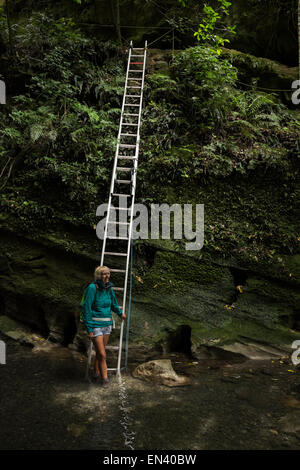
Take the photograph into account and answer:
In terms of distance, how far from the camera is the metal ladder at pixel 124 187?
613cm

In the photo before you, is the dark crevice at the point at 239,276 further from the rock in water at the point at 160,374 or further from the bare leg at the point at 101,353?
the bare leg at the point at 101,353

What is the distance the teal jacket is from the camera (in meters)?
4.70

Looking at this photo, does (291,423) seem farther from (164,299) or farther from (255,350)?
(164,299)

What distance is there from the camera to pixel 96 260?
20.9 feet

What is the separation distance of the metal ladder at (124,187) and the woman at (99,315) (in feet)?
1.48

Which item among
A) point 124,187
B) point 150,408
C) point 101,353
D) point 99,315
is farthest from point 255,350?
point 124,187

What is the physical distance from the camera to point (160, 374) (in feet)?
16.1

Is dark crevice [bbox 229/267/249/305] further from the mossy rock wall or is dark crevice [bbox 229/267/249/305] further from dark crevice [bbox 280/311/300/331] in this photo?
dark crevice [bbox 280/311/300/331]

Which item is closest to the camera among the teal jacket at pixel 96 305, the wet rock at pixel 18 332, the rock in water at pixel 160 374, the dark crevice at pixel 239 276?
the teal jacket at pixel 96 305

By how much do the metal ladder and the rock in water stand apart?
38 centimetres

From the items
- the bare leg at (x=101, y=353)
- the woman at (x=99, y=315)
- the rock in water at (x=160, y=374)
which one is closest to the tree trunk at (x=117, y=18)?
the woman at (x=99, y=315)

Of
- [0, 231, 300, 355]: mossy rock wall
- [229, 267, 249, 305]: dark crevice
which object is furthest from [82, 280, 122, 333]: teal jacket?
[229, 267, 249, 305]: dark crevice
